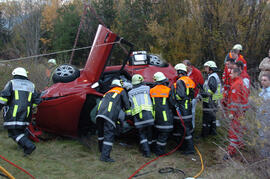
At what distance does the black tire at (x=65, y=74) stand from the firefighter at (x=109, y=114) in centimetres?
113

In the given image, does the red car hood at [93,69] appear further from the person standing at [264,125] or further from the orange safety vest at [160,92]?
the person standing at [264,125]

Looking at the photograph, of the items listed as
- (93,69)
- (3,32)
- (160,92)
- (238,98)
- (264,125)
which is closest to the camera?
(264,125)

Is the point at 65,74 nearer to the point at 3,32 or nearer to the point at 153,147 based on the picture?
the point at 153,147

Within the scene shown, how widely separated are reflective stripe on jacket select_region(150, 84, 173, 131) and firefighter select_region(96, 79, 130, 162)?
1.95ft

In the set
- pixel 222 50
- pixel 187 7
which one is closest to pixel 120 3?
pixel 187 7

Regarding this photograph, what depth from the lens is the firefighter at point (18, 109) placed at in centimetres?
480

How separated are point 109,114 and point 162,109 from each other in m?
1.09

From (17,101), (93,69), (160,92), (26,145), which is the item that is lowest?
(26,145)

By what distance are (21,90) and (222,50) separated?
9.31 meters

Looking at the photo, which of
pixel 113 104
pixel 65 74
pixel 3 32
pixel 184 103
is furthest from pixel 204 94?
pixel 3 32

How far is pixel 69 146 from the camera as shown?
5.50m

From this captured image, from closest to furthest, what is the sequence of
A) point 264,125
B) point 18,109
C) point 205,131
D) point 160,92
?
point 264,125 → point 18,109 → point 160,92 → point 205,131

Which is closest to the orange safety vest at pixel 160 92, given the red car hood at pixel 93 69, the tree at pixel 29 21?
the red car hood at pixel 93 69

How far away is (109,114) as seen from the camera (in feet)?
16.0
